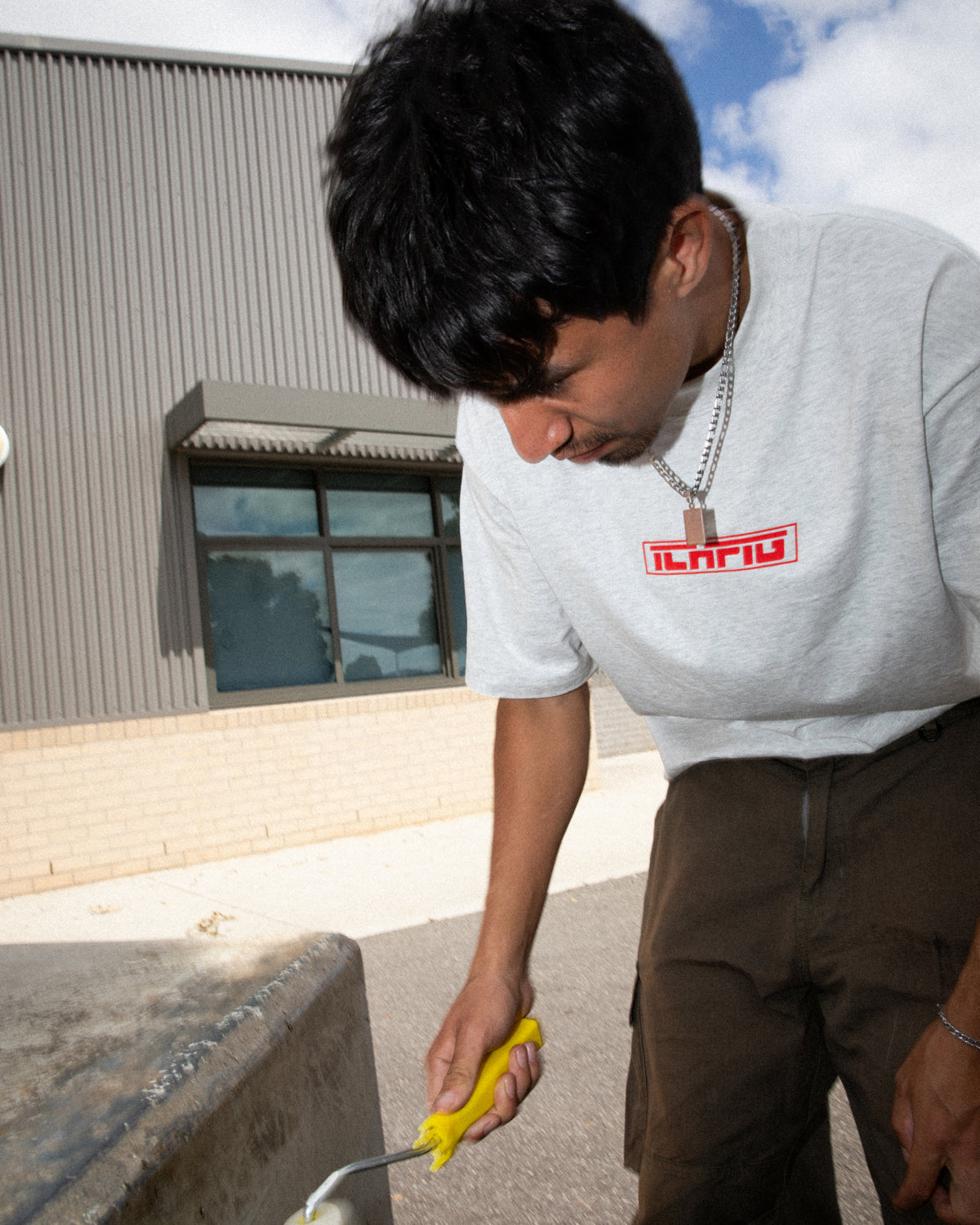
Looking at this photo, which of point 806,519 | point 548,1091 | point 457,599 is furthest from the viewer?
point 457,599

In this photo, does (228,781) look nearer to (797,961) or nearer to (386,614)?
(386,614)

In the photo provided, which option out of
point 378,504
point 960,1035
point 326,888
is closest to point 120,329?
point 378,504

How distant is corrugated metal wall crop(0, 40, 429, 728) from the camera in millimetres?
6695

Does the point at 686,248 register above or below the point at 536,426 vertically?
above

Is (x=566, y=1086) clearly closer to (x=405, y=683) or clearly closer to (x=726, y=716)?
(x=726, y=716)

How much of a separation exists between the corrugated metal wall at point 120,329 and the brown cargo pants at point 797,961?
617 centimetres

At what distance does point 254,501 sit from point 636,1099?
21.8 ft

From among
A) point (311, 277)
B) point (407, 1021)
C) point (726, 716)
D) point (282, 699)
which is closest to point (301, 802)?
point (282, 699)

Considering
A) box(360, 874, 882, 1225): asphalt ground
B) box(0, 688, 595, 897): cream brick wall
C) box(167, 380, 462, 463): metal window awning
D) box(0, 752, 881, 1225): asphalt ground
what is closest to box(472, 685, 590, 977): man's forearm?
box(0, 752, 881, 1225): asphalt ground

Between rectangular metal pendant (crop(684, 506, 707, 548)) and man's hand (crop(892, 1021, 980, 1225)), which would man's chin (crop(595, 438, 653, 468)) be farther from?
man's hand (crop(892, 1021, 980, 1225))

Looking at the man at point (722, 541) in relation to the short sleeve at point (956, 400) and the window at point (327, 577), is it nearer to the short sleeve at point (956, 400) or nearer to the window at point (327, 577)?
the short sleeve at point (956, 400)

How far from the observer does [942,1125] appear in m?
1.08

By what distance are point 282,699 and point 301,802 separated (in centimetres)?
86

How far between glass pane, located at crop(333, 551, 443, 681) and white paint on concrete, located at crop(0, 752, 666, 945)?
1474mm
